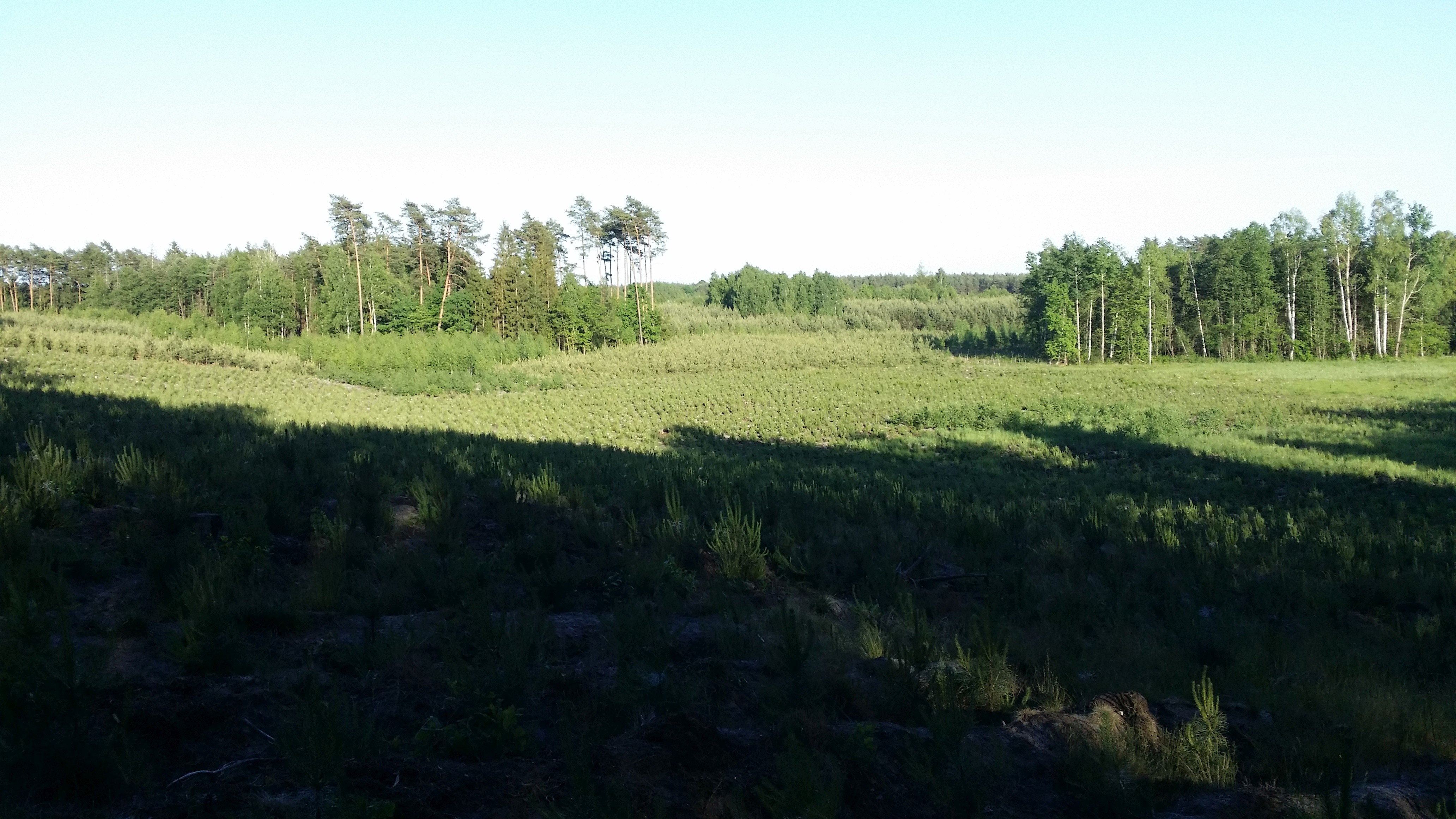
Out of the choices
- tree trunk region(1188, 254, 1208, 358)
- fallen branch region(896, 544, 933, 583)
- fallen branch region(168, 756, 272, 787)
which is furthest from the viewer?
tree trunk region(1188, 254, 1208, 358)

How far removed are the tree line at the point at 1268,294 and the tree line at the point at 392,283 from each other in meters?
42.7

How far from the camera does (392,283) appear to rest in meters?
80.4

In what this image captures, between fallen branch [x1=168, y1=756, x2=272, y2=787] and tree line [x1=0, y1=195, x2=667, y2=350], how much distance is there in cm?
7791

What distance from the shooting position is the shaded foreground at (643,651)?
330 cm

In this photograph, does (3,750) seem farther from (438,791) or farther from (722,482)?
(722,482)

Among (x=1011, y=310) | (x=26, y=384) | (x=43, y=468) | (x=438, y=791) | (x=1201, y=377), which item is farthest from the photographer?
(x=1011, y=310)

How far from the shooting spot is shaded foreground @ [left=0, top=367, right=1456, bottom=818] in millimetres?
3303

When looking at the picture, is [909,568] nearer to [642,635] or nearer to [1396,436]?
[642,635]

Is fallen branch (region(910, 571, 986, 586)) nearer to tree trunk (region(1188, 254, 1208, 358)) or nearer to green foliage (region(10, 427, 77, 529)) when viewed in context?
green foliage (region(10, 427, 77, 529))

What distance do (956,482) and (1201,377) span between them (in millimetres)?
43296

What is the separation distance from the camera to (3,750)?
299 cm

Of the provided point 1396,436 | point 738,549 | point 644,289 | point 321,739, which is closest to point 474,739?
point 321,739

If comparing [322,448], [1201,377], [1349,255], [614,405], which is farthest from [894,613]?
[1349,255]

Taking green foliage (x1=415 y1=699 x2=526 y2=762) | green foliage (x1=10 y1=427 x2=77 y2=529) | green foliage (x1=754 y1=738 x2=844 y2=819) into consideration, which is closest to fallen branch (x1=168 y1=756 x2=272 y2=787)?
green foliage (x1=415 y1=699 x2=526 y2=762)
